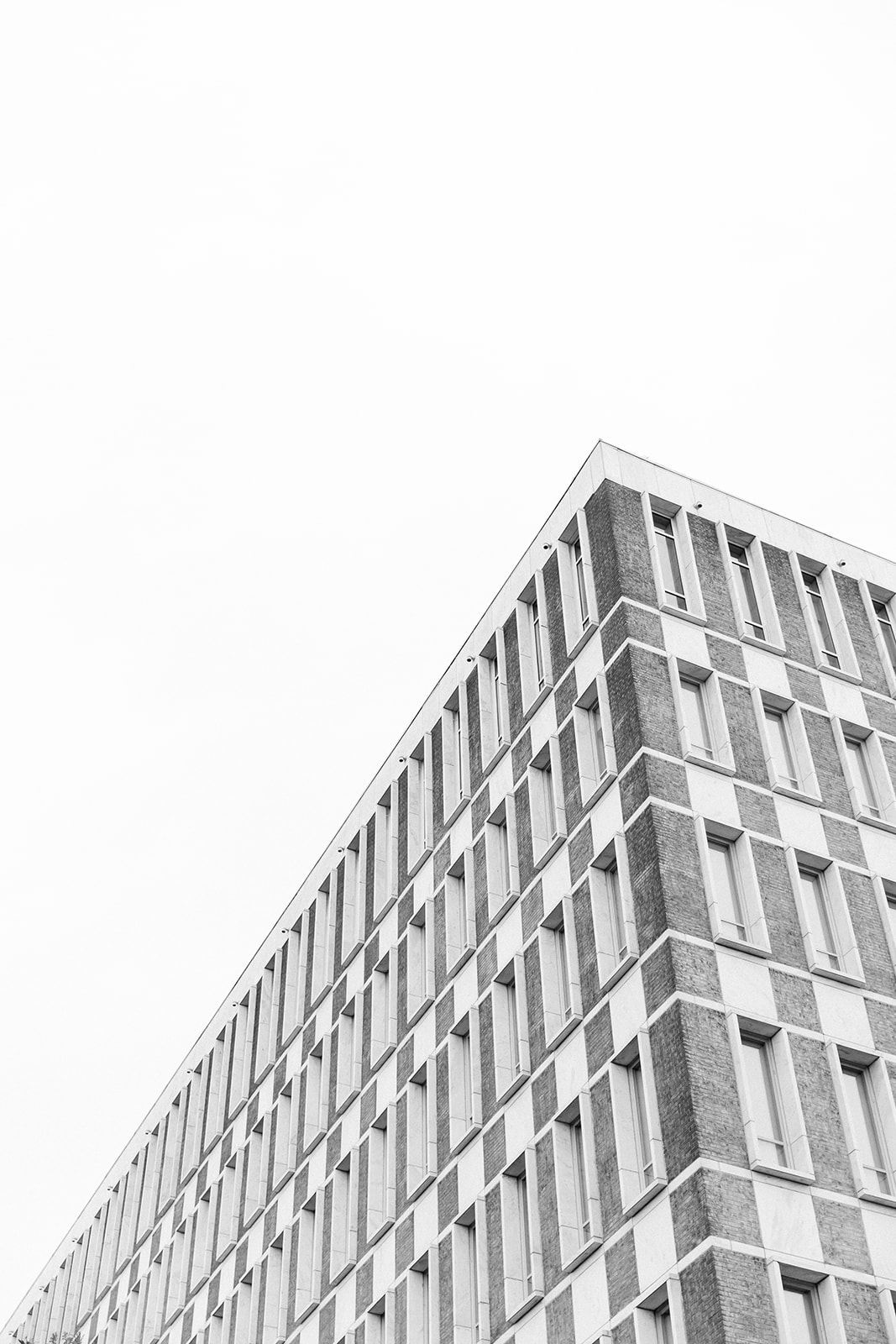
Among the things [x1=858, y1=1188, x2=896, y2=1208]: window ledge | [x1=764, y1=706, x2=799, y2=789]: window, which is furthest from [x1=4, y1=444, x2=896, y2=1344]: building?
[x1=764, y1=706, x2=799, y2=789]: window

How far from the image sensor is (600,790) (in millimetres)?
45094

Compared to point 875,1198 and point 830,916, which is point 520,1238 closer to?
point 875,1198

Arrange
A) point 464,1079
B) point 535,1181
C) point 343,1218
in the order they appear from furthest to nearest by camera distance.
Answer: point 343,1218 < point 464,1079 < point 535,1181

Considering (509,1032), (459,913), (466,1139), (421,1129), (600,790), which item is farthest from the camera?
(459,913)

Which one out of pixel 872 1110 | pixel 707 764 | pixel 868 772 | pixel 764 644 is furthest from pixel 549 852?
pixel 872 1110

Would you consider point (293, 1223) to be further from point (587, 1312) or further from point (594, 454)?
point (594, 454)

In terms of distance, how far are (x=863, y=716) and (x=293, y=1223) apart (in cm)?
2327

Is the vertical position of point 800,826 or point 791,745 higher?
point 791,745

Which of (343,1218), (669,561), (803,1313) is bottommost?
(803,1313)

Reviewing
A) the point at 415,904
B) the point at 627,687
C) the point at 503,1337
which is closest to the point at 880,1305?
the point at 503,1337

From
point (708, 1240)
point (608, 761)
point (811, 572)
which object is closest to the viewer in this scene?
point (708, 1240)

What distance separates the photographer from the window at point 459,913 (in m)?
50.8

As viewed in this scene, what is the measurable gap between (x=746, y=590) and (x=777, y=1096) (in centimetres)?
1707

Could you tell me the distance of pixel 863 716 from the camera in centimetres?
4941
